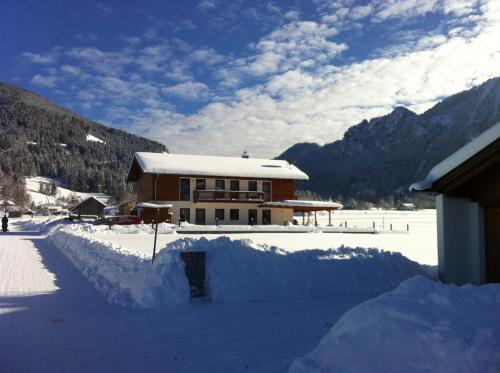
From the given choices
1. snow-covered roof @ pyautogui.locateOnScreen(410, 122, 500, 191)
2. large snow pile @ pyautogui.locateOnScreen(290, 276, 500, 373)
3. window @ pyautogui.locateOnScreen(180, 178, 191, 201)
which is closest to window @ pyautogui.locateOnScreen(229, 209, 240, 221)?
window @ pyautogui.locateOnScreen(180, 178, 191, 201)

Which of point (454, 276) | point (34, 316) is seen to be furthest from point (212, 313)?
point (454, 276)

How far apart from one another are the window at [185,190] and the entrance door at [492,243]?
109 feet

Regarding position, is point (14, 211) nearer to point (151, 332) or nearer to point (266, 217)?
point (266, 217)

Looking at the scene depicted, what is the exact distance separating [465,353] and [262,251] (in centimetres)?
693

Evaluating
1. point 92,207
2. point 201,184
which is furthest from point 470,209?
point 92,207

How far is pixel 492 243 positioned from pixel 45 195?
563ft

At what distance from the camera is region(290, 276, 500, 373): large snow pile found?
4.01 metres

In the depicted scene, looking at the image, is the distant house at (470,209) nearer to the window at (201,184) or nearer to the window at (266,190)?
the window at (201,184)

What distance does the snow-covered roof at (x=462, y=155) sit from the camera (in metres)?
8.77

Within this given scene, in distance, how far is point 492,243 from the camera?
9.56 meters

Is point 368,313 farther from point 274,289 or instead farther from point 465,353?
point 274,289

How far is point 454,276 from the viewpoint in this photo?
1032cm

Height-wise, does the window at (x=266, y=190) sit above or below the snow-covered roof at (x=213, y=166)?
below

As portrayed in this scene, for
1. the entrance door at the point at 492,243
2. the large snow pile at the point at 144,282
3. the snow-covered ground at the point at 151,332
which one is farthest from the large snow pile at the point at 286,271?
the entrance door at the point at 492,243
